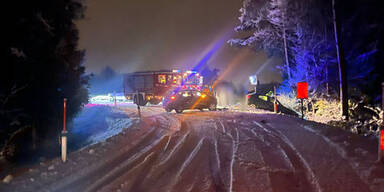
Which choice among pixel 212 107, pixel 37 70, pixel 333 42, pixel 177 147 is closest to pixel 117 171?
pixel 177 147

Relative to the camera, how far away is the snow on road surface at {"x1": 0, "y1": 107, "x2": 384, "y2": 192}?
5.02 metres

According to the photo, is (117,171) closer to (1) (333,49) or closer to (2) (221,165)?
(2) (221,165)

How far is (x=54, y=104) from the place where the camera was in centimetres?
999

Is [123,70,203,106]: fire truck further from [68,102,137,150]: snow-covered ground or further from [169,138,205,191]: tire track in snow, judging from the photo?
[169,138,205,191]: tire track in snow

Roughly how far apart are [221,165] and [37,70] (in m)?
6.36

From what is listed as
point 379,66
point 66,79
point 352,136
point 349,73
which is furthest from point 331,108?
point 66,79

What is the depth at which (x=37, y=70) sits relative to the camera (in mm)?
8945

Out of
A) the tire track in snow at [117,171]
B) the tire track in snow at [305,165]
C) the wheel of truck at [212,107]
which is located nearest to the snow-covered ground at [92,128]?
the tire track in snow at [117,171]

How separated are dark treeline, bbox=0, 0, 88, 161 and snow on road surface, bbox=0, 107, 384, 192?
2657 millimetres

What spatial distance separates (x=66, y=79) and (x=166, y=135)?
3.93 m

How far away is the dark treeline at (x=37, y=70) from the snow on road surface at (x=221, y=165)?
266 centimetres

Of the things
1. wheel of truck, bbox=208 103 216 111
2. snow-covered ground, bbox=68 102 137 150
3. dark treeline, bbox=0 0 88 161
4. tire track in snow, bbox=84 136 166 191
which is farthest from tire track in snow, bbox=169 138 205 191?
wheel of truck, bbox=208 103 216 111

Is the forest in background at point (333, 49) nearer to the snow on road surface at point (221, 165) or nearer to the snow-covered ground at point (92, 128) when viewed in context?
the snow on road surface at point (221, 165)

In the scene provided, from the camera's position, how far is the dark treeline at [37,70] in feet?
26.9
